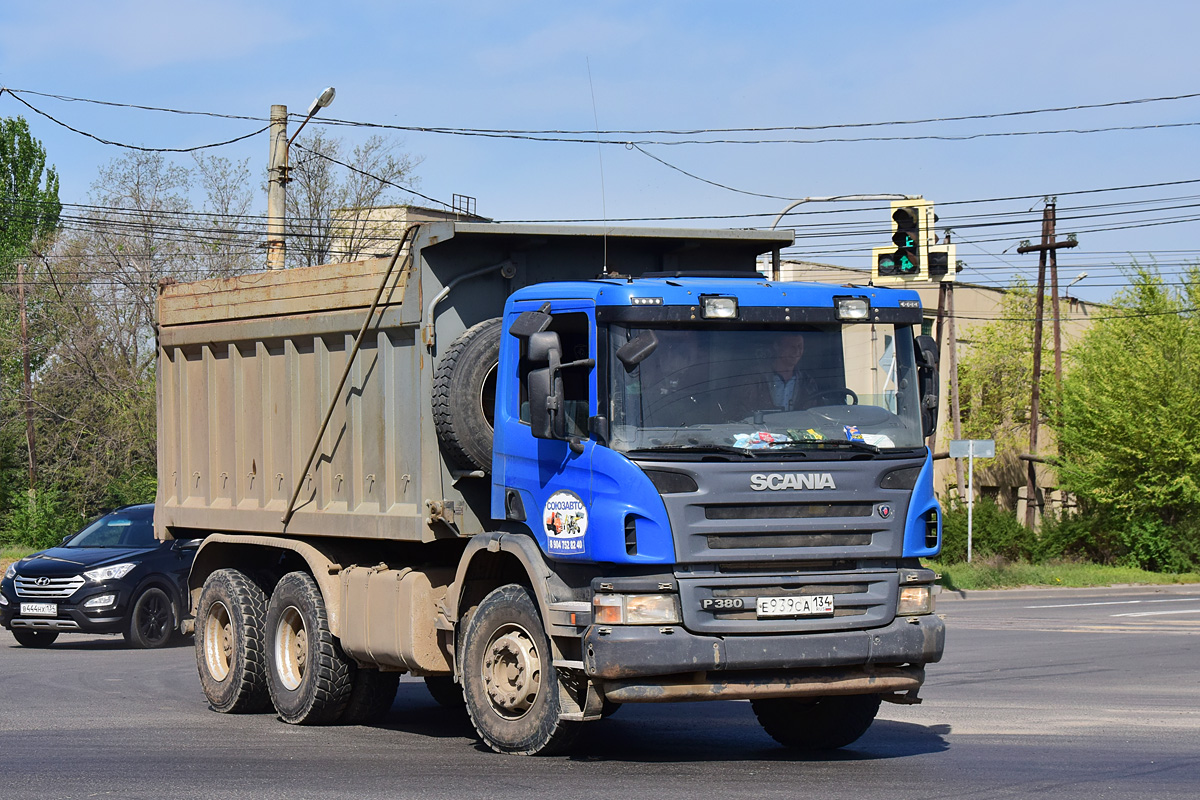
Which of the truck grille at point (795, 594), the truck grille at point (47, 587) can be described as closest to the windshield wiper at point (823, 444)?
the truck grille at point (795, 594)

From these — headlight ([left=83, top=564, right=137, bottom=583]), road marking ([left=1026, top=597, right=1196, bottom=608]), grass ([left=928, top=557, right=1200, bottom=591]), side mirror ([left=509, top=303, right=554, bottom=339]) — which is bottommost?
grass ([left=928, top=557, right=1200, bottom=591])

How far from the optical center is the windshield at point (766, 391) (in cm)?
774

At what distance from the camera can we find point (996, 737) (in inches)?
370

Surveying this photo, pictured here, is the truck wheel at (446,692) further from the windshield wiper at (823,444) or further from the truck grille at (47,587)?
the truck grille at (47,587)

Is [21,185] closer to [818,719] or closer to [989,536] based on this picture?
[989,536]

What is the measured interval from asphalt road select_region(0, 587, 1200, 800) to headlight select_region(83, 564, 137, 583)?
220 centimetres

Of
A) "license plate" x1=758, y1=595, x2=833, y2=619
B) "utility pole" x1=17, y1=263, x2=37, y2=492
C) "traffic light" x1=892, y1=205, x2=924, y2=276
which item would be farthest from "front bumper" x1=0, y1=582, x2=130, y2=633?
"utility pole" x1=17, y1=263, x2=37, y2=492

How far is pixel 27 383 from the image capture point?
42.5 meters

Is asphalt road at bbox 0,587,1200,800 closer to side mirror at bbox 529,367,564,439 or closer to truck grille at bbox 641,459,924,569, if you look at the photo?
truck grille at bbox 641,459,924,569

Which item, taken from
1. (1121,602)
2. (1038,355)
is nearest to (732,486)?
(1121,602)

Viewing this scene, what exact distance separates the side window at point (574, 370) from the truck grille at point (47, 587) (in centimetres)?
1085

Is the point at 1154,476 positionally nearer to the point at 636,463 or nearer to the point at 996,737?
the point at 996,737

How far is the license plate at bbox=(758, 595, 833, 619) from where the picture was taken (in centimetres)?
765

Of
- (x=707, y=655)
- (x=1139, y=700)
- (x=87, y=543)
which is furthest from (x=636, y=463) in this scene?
(x=87, y=543)
